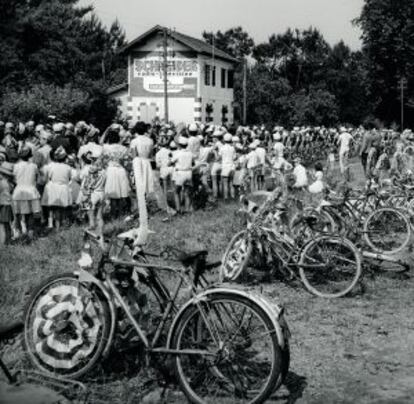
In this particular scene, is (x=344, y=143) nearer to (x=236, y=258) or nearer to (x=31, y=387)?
(x=236, y=258)

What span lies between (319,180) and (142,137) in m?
2.99

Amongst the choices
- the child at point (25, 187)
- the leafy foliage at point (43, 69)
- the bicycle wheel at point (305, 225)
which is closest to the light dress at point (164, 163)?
the child at point (25, 187)

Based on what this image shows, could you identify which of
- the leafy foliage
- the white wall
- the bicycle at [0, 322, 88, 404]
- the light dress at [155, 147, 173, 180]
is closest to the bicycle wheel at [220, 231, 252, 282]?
the bicycle at [0, 322, 88, 404]

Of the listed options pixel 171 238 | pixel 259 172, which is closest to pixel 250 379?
pixel 171 238

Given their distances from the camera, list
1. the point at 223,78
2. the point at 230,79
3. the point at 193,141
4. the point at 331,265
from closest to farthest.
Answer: the point at 331,265 → the point at 193,141 → the point at 223,78 → the point at 230,79

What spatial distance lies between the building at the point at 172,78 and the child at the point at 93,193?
131ft

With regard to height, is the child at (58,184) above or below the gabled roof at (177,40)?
below

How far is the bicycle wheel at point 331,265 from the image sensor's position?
292 inches

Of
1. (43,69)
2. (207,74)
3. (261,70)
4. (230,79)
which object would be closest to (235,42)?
(261,70)

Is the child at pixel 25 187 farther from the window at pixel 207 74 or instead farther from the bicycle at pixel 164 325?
the window at pixel 207 74

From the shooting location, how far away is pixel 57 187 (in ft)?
37.2

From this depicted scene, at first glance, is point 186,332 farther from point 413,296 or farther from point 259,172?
point 259,172

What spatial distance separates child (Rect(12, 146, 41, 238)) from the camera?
10648 mm

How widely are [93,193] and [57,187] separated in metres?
0.63
